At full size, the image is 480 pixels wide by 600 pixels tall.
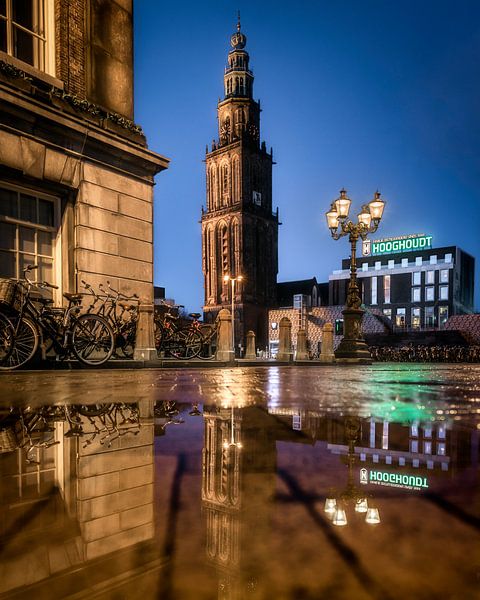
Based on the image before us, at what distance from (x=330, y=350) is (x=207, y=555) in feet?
55.4

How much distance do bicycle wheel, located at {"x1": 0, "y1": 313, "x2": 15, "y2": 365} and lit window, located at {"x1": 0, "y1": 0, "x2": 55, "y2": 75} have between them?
580 cm

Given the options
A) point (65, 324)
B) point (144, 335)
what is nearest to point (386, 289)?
point (144, 335)

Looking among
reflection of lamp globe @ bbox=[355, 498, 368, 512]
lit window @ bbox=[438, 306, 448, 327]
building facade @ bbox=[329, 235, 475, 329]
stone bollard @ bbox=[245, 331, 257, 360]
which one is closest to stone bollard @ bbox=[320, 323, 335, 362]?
stone bollard @ bbox=[245, 331, 257, 360]

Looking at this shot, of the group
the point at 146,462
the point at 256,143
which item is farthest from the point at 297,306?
the point at 146,462

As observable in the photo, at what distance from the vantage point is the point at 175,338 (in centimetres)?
1234

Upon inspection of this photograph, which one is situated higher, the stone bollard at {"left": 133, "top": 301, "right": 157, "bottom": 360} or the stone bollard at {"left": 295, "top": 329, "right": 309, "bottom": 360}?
the stone bollard at {"left": 133, "top": 301, "right": 157, "bottom": 360}

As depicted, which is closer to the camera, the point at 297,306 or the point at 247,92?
the point at 297,306

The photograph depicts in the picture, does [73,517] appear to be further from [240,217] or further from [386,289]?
[240,217]

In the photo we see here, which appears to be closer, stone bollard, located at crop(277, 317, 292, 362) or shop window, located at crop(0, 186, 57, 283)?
shop window, located at crop(0, 186, 57, 283)

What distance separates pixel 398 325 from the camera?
196 ft

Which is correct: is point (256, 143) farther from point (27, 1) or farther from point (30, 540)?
point (30, 540)

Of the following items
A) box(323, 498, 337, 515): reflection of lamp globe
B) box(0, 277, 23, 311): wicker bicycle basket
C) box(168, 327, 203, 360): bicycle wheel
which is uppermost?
box(0, 277, 23, 311): wicker bicycle basket

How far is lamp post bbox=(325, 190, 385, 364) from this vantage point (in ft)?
48.2

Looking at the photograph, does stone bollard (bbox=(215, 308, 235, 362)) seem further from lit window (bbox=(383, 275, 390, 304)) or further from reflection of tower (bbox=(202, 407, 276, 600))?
lit window (bbox=(383, 275, 390, 304))
